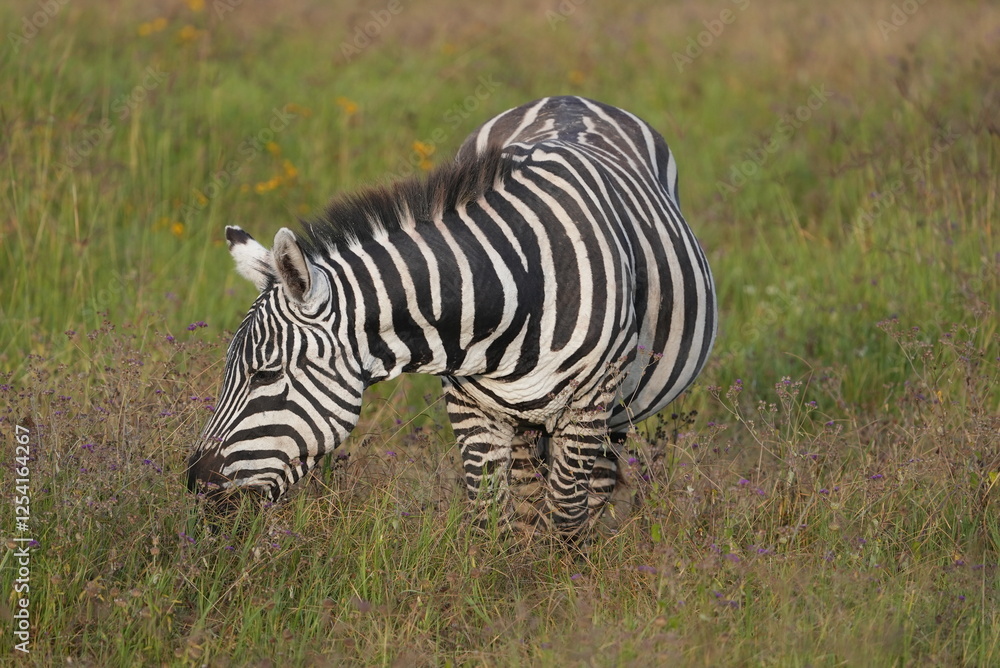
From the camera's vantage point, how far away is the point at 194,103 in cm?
890

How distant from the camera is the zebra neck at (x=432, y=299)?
3.46 meters

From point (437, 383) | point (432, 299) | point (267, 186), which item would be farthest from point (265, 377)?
point (267, 186)

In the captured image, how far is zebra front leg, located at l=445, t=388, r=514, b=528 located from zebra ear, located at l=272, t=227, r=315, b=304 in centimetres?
103

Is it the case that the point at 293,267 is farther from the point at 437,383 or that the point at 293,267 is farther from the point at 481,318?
the point at 437,383

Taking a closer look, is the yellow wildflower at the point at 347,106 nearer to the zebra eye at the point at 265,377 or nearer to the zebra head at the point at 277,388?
the zebra head at the point at 277,388

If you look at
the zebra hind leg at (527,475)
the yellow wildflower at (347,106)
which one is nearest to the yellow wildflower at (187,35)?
the yellow wildflower at (347,106)

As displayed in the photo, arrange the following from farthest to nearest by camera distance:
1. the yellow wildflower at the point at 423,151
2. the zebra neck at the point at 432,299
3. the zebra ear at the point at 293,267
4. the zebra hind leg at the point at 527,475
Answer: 1. the yellow wildflower at the point at 423,151
2. the zebra hind leg at the point at 527,475
3. the zebra neck at the point at 432,299
4. the zebra ear at the point at 293,267

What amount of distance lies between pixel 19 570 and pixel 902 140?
7.22 meters

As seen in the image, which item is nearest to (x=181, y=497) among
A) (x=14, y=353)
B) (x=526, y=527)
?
(x=526, y=527)

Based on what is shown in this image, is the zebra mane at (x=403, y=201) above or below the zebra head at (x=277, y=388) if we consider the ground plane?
above

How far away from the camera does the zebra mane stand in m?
3.54

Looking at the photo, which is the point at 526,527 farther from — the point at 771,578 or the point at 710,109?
the point at 710,109

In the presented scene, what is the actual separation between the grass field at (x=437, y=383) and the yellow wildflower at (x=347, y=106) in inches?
2.0

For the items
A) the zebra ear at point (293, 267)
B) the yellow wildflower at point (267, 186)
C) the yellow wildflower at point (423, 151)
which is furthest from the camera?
the yellow wildflower at point (267, 186)
